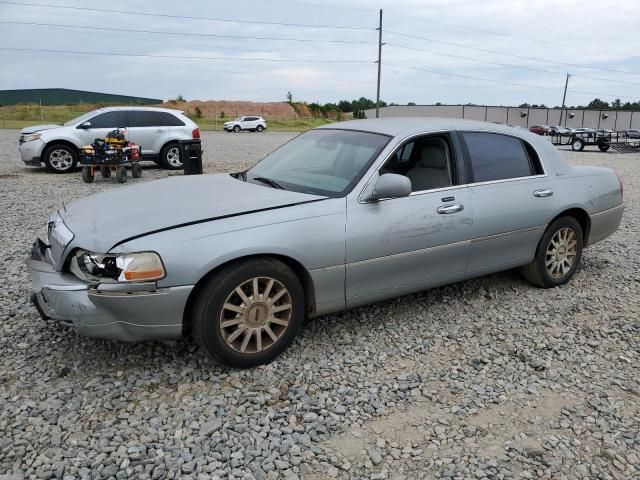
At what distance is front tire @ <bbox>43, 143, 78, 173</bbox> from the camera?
40.4ft

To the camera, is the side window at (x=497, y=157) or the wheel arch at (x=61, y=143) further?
the wheel arch at (x=61, y=143)

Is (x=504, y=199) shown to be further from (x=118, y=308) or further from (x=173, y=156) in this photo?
(x=173, y=156)

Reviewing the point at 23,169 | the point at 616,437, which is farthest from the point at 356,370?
the point at 23,169

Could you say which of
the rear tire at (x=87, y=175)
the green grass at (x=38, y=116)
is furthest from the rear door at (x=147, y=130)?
the green grass at (x=38, y=116)

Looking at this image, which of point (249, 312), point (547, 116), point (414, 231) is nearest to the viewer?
point (249, 312)

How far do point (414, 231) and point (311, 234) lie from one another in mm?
849

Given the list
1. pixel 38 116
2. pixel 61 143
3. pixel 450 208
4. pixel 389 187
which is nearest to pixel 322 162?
pixel 389 187

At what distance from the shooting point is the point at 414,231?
3760mm

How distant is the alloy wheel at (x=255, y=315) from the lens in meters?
3.17

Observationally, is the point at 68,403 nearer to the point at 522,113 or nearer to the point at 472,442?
the point at 472,442

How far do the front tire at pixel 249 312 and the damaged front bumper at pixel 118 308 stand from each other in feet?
0.52

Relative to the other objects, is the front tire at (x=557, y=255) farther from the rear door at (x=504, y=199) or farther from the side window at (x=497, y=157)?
the side window at (x=497, y=157)

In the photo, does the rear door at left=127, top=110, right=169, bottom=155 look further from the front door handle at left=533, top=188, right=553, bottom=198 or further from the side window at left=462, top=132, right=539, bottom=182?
the front door handle at left=533, top=188, right=553, bottom=198

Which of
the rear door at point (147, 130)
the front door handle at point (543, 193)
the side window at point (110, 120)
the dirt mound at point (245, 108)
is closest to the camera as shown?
the front door handle at point (543, 193)
